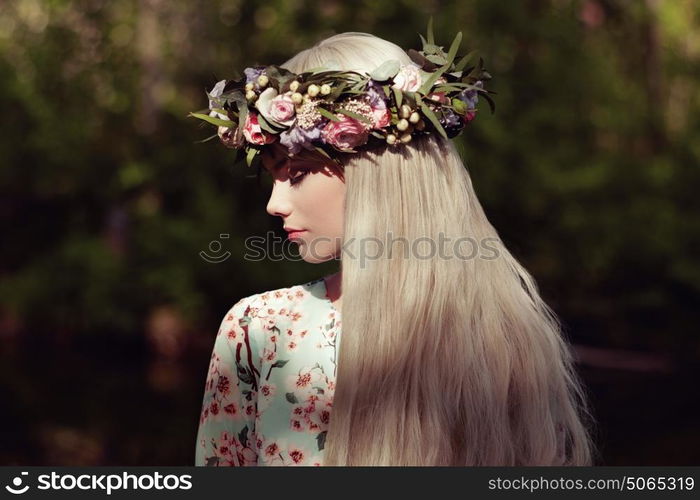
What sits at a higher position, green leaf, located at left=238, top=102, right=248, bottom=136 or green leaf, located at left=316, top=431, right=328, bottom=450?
green leaf, located at left=238, top=102, right=248, bottom=136

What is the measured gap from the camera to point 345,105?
2.12 metres

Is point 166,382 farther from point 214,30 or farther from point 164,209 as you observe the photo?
point 214,30

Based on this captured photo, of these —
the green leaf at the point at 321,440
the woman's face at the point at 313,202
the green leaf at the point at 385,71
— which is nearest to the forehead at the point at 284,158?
the woman's face at the point at 313,202

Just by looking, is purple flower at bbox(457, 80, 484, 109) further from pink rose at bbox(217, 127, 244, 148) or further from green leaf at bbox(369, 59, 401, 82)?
pink rose at bbox(217, 127, 244, 148)

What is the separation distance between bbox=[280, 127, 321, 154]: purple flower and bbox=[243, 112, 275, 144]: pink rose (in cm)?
6

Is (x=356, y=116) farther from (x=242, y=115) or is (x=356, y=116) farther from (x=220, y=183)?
(x=220, y=183)

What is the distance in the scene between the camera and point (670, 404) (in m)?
8.02

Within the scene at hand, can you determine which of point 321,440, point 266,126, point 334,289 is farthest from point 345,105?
point 321,440

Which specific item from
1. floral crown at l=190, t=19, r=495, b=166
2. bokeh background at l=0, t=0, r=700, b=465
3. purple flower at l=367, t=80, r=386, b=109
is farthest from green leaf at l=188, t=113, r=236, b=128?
bokeh background at l=0, t=0, r=700, b=465

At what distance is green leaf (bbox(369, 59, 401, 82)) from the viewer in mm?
2107

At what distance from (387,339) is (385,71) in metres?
0.61

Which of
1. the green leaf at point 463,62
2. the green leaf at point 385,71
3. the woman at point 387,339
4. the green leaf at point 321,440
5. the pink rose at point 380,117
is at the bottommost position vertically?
the green leaf at point 321,440

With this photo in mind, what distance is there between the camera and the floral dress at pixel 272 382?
6.75 feet

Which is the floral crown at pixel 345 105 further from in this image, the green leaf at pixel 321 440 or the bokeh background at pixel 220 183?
the bokeh background at pixel 220 183
